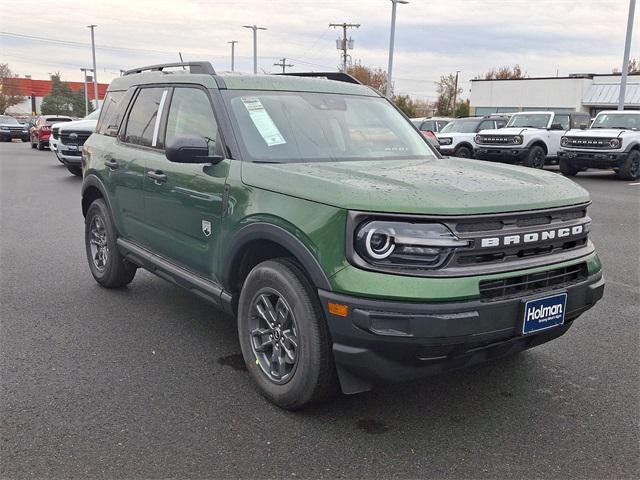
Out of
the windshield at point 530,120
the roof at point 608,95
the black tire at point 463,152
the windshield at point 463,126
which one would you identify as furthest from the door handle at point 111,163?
the roof at point 608,95

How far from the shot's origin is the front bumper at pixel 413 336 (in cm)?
274

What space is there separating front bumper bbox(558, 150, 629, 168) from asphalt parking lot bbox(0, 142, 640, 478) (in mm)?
12366

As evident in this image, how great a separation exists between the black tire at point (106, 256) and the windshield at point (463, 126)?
16.9 m

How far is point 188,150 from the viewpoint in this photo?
11.9 feet

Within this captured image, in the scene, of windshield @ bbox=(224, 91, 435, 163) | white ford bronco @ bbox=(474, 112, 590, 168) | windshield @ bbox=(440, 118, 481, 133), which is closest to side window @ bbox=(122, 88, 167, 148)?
windshield @ bbox=(224, 91, 435, 163)

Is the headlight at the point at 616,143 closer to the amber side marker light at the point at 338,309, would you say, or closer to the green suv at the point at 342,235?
the green suv at the point at 342,235

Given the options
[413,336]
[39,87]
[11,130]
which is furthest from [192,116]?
[39,87]

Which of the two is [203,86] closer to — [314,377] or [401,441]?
[314,377]

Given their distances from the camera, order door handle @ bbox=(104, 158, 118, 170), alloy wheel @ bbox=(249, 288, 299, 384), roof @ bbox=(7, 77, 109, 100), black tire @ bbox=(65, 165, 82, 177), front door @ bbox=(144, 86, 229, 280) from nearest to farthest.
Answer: alloy wheel @ bbox=(249, 288, 299, 384)
front door @ bbox=(144, 86, 229, 280)
door handle @ bbox=(104, 158, 118, 170)
black tire @ bbox=(65, 165, 82, 177)
roof @ bbox=(7, 77, 109, 100)

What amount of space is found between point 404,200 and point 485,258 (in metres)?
0.49

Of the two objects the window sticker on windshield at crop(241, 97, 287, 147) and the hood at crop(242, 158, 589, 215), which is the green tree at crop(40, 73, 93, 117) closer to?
the window sticker on windshield at crop(241, 97, 287, 147)

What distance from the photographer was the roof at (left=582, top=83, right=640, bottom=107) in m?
48.3

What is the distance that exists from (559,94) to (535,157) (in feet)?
121

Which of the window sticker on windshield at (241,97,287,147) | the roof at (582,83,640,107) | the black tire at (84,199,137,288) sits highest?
the roof at (582,83,640,107)
